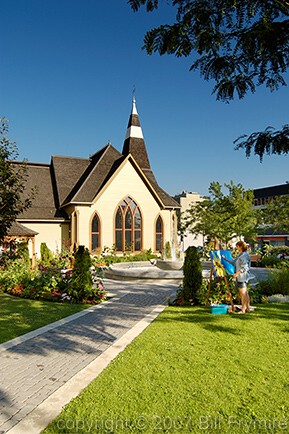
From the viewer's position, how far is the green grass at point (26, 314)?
7953 mm

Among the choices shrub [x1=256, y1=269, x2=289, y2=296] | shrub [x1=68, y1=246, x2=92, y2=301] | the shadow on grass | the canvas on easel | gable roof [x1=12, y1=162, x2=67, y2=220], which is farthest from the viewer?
gable roof [x1=12, y1=162, x2=67, y2=220]

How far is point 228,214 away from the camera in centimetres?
3177

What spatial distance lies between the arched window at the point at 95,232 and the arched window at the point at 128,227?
1.74 meters

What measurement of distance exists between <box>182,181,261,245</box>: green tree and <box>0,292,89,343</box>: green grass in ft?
68.9

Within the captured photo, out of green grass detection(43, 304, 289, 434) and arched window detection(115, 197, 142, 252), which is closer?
green grass detection(43, 304, 289, 434)

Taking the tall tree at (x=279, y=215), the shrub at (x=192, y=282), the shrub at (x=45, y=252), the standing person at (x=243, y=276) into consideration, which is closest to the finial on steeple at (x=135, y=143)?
the tall tree at (x=279, y=215)

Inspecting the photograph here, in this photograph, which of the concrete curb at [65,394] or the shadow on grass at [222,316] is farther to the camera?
the shadow on grass at [222,316]

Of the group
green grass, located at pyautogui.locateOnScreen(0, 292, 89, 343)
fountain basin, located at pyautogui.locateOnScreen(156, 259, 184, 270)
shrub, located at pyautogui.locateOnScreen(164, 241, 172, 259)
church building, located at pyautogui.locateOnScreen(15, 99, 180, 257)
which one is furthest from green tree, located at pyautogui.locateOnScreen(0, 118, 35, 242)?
shrub, located at pyautogui.locateOnScreen(164, 241, 172, 259)

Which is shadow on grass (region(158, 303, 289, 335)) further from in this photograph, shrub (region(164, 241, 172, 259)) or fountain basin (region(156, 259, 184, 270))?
shrub (region(164, 241, 172, 259))

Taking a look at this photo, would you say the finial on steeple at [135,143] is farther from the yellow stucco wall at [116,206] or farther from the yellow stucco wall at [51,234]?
the yellow stucco wall at [51,234]

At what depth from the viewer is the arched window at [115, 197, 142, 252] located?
30.0 metres

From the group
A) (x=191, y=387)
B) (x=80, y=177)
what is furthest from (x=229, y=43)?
(x=80, y=177)

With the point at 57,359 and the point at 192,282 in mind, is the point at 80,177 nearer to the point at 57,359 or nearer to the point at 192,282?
the point at 192,282

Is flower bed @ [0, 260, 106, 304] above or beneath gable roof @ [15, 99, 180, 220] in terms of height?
beneath
